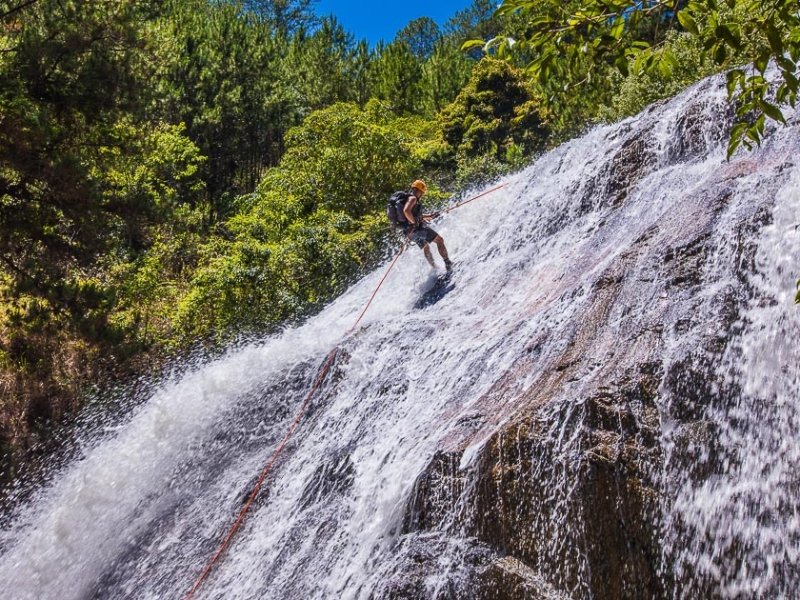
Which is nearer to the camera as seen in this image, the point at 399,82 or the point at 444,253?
the point at 444,253

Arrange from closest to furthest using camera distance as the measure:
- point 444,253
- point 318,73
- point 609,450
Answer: point 609,450 → point 444,253 → point 318,73

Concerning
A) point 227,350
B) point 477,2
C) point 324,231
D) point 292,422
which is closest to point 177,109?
point 324,231

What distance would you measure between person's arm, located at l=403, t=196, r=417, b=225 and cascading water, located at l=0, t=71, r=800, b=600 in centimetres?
110

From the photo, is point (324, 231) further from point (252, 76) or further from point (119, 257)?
point (252, 76)

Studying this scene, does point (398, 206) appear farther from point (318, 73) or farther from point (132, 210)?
point (318, 73)

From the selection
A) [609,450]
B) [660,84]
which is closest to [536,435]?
[609,450]

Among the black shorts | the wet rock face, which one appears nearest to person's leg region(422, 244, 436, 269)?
the black shorts

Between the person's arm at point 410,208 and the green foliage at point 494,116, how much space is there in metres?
17.4

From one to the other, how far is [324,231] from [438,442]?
10580 millimetres

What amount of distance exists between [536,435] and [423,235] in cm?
557

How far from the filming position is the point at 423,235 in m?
10.3

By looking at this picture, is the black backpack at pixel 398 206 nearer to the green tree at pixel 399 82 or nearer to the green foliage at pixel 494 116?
the green foliage at pixel 494 116

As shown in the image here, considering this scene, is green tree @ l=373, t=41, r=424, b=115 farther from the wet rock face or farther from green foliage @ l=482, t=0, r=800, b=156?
green foliage @ l=482, t=0, r=800, b=156

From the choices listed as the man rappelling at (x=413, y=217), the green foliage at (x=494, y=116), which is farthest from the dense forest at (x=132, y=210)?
the green foliage at (x=494, y=116)
